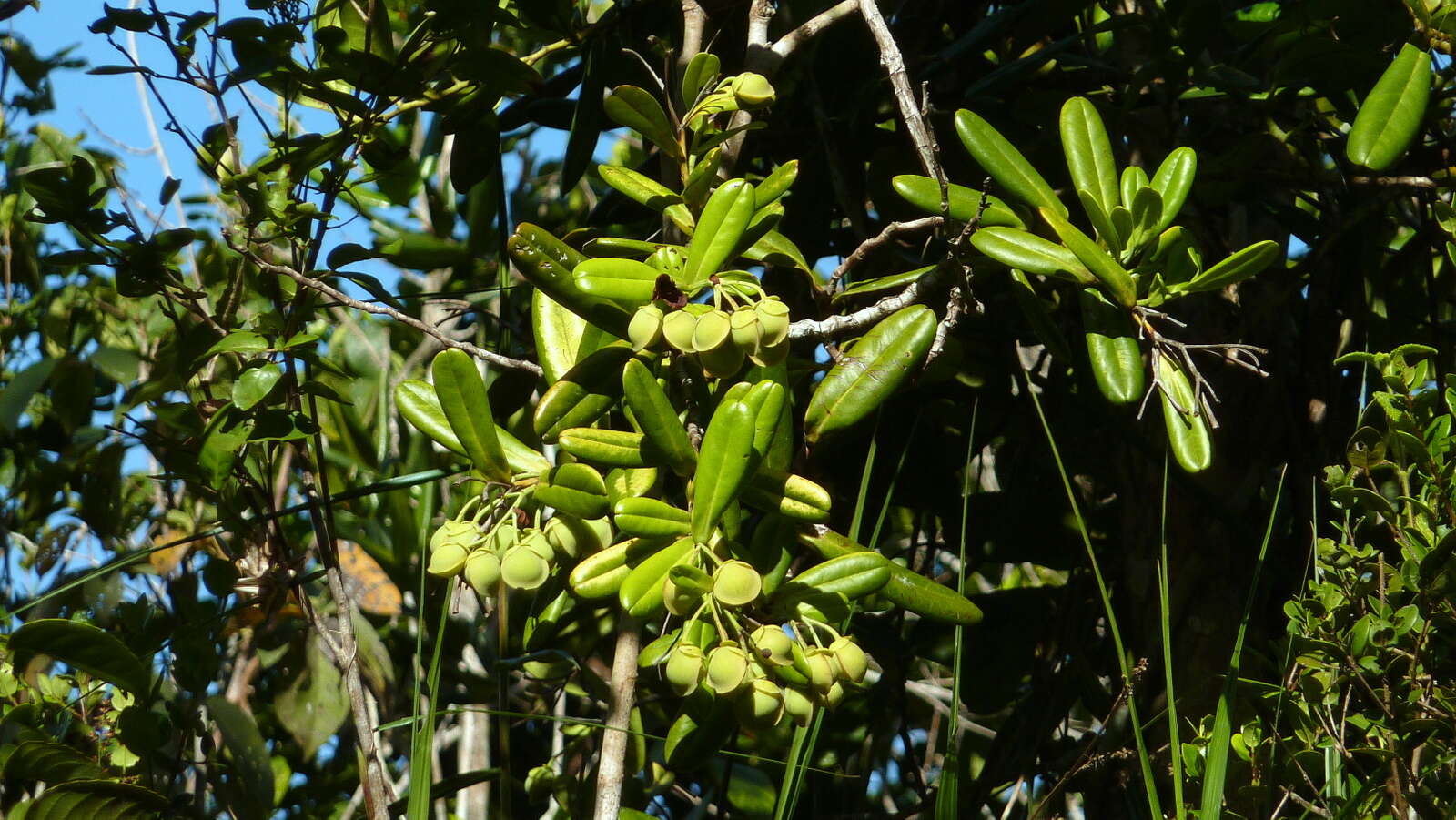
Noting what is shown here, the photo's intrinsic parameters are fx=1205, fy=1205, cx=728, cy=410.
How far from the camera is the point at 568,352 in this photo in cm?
98

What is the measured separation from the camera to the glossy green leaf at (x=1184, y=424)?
881 mm

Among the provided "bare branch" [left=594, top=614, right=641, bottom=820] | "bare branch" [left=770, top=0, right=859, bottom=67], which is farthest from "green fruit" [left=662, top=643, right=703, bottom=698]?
"bare branch" [left=770, top=0, right=859, bottom=67]

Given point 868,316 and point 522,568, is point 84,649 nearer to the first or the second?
point 522,568

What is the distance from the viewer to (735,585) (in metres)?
0.74

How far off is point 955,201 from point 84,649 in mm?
947

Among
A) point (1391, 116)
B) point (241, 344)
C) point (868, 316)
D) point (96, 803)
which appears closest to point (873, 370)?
point (868, 316)

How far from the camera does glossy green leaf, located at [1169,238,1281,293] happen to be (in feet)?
2.96

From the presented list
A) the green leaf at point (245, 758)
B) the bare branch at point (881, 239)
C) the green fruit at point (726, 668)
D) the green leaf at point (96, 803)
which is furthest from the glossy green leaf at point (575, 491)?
the green leaf at point (245, 758)

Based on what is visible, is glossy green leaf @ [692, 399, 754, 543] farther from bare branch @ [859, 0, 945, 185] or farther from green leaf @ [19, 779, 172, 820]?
green leaf @ [19, 779, 172, 820]

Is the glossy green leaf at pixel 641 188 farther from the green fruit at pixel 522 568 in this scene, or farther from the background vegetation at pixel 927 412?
the green fruit at pixel 522 568

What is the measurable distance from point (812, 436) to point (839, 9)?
41 centimetres

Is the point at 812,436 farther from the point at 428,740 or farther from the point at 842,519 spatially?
the point at 842,519

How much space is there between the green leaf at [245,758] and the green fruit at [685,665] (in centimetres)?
100

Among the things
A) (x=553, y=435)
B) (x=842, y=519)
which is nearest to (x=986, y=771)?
(x=842, y=519)
